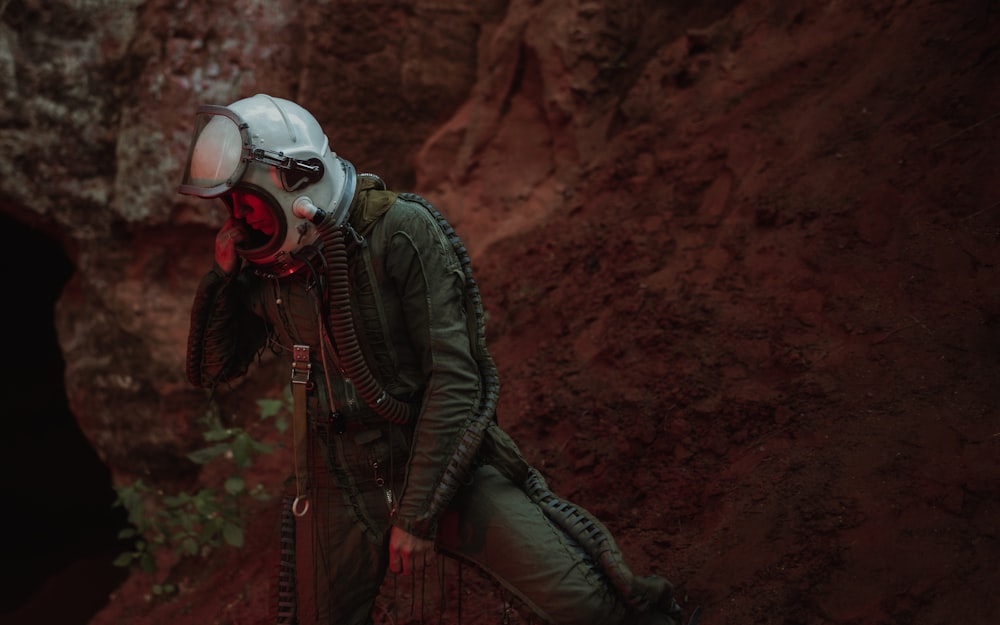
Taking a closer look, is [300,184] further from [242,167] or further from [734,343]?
[734,343]

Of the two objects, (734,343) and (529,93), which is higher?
(529,93)

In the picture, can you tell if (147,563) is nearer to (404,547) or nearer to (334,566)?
(334,566)

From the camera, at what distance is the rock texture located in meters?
3.40

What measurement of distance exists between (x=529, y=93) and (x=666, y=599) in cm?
416

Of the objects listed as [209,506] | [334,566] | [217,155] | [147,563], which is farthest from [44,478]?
[217,155]

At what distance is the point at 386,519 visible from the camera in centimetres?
296

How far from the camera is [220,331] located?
317 cm

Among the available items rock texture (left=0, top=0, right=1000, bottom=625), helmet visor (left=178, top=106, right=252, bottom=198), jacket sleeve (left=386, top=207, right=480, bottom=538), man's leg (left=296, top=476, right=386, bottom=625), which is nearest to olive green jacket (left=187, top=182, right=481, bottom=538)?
jacket sleeve (left=386, top=207, right=480, bottom=538)

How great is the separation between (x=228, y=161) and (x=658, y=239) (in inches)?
112

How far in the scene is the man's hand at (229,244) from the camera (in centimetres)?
291

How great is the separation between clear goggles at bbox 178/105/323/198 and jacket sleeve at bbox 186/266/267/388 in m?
0.37

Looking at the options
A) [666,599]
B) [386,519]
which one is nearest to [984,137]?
[666,599]

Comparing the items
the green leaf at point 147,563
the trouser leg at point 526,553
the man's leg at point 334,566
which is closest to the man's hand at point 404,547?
the trouser leg at point 526,553

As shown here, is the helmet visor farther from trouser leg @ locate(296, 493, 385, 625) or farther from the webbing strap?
trouser leg @ locate(296, 493, 385, 625)
